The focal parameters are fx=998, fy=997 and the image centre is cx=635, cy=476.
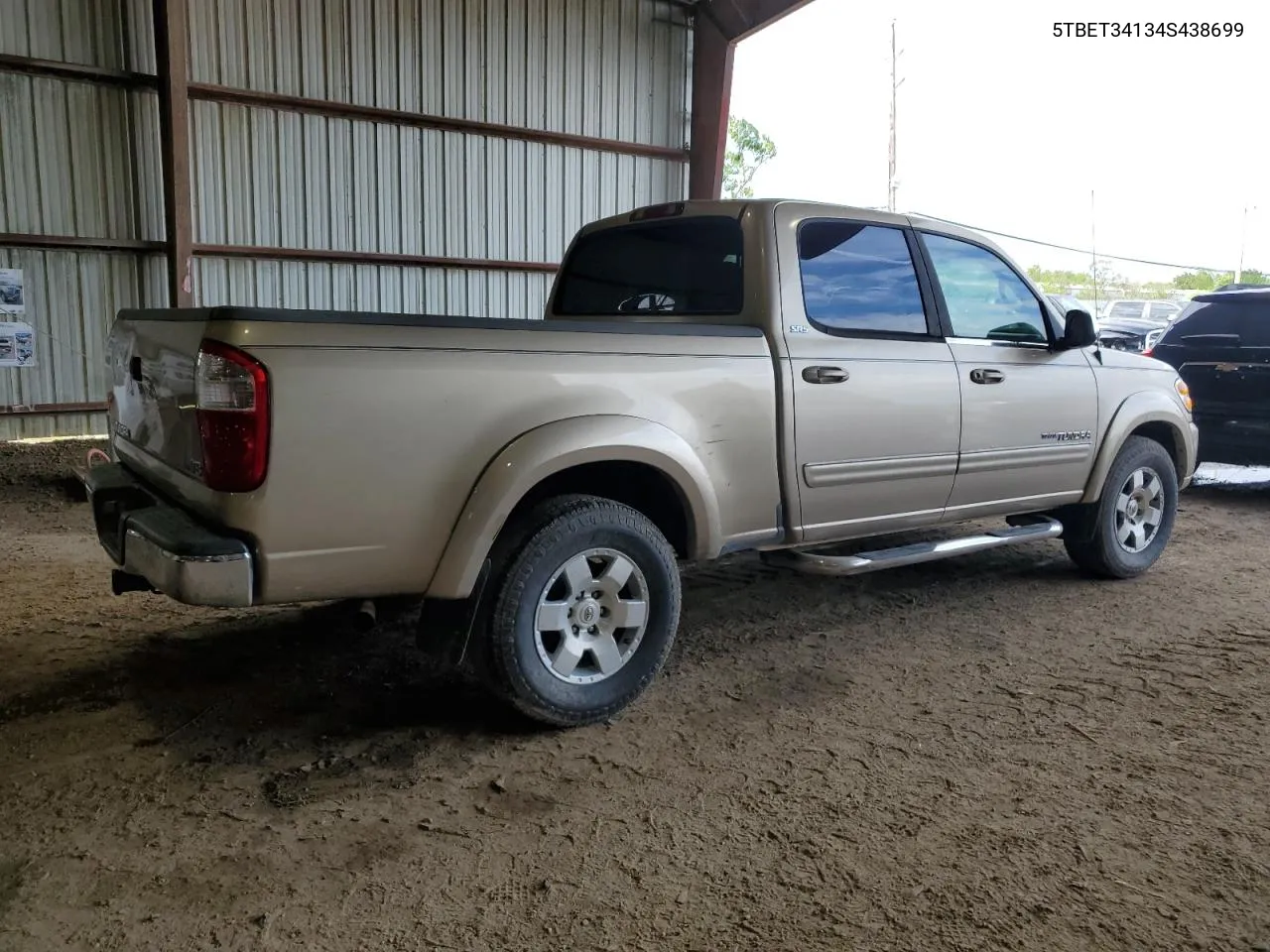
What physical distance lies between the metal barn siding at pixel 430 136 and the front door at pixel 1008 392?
7813 mm

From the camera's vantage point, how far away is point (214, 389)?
9.10 ft

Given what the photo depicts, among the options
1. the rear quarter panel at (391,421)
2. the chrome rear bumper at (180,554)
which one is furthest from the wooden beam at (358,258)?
the rear quarter panel at (391,421)

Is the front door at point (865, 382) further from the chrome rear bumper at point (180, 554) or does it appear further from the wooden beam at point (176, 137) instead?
the wooden beam at point (176, 137)

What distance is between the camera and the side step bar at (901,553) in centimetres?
406

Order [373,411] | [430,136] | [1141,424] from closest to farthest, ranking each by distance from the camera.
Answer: [373,411]
[1141,424]
[430,136]

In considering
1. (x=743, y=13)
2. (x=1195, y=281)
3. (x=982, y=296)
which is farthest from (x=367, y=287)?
(x=1195, y=281)

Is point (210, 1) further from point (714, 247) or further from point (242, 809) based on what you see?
point (242, 809)

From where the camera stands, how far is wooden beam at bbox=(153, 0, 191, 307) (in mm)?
9062

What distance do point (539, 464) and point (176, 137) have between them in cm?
789

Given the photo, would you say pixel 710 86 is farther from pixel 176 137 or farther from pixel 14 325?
pixel 14 325

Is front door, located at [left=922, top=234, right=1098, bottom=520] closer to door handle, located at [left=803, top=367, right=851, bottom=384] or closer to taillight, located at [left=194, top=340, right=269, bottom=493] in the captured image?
door handle, located at [left=803, top=367, right=851, bottom=384]

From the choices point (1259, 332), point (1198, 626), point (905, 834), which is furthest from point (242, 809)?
point (1259, 332)

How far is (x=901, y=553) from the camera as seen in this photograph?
4.38 m

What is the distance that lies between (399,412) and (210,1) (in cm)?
889
